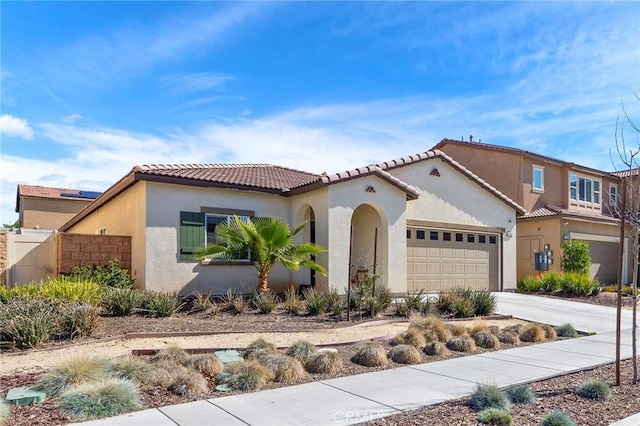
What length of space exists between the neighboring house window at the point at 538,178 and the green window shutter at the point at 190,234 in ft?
57.5

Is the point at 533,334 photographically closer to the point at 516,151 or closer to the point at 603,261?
the point at 516,151

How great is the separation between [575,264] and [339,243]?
1309 centimetres

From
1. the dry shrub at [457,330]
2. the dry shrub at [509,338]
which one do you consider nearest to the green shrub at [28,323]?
the dry shrub at [457,330]

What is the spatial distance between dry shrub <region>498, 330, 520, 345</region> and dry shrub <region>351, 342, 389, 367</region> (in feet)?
11.6

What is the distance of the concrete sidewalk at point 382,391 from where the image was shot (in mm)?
5871

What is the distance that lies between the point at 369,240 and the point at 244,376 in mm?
12078

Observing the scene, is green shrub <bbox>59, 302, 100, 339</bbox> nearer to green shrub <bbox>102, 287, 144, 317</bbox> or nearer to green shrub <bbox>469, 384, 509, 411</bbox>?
green shrub <bbox>102, 287, 144, 317</bbox>

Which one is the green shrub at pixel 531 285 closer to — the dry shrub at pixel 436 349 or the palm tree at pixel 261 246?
the palm tree at pixel 261 246

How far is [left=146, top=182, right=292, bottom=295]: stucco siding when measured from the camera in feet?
49.8

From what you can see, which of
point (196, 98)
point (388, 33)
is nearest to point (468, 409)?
point (388, 33)

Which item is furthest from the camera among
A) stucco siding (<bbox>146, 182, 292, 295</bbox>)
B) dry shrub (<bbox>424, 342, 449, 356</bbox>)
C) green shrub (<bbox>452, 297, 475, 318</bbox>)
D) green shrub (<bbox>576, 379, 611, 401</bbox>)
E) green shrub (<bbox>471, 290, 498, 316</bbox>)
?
stucco siding (<bbox>146, 182, 292, 295</bbox>)

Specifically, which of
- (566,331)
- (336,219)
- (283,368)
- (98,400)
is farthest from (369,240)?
(98,400)

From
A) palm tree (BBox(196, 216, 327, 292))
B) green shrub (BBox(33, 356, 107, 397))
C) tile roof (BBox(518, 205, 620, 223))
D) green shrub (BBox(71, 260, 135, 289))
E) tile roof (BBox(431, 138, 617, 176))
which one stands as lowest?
green shrub (BBox(33, 356, 107, 397))

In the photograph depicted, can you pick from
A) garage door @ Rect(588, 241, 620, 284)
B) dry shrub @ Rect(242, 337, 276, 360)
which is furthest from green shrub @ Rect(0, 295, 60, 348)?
garage door @ Rect(588, 241, 620, 284)
